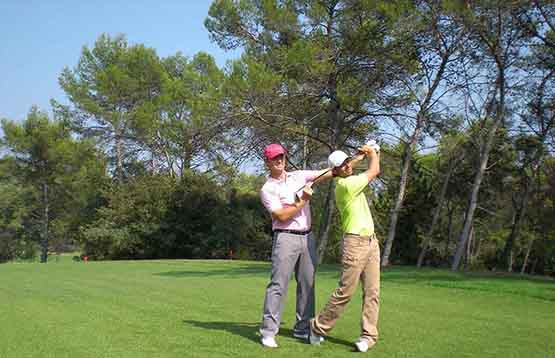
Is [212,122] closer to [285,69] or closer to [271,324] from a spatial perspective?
[285,69]

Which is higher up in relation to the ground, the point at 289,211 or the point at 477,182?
the point at 477,182

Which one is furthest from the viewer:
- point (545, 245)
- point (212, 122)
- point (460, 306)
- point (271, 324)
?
point (545, 245)

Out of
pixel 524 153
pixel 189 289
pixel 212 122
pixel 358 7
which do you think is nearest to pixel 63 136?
pixel 212 122

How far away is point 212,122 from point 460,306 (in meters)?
15.4

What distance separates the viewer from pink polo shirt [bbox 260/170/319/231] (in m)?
6.16

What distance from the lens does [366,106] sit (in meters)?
25.6

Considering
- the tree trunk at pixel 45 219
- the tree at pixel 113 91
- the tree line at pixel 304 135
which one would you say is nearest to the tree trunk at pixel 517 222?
the tree line at pixel 304 135

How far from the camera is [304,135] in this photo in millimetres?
25859

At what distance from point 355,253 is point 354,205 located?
1.48 feet

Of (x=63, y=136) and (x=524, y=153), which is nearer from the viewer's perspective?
(x=524, y=153)

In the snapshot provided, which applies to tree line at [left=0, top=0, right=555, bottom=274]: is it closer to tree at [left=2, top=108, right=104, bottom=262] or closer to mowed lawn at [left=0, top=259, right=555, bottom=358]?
tree at [left=2, top=108, right=104, bottom=262]

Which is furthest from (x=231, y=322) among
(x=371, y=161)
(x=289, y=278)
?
(x=371, y=161)

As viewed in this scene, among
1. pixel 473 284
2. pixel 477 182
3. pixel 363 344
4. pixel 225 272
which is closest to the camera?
pixel 363 344

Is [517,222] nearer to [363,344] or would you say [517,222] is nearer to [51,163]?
[363,344]
